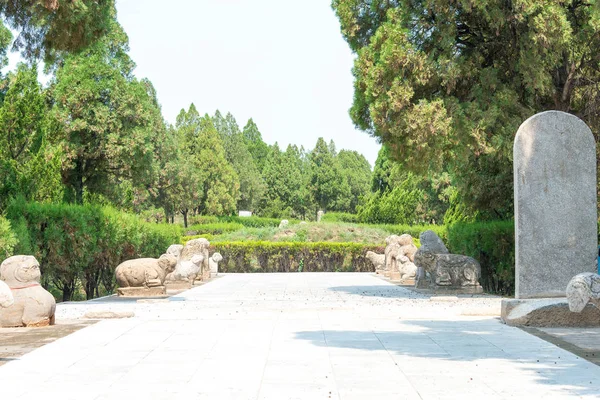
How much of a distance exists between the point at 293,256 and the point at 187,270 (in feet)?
40.7

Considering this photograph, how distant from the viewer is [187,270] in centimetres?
2048

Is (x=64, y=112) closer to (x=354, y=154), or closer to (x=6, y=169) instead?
(x=6, y=169)

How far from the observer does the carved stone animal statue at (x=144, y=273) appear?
54.2ft

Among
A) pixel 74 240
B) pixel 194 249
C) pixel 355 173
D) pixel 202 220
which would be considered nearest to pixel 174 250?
pixel 194 249

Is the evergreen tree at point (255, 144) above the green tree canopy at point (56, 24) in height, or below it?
above

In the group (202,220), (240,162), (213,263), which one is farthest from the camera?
(240,162)

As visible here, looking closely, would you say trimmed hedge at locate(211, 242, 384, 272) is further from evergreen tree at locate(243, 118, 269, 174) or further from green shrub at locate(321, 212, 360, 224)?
evergreen tree at locate(243, 118, 269, 174)

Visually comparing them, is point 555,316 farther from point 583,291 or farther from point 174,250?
point 174,250

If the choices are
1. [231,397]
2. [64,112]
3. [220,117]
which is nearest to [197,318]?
[231,397]

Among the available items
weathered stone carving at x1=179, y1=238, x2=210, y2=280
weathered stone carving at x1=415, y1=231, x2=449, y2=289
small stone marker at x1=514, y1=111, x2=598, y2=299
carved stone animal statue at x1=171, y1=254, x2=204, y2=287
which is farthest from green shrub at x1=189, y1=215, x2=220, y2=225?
small stone marker at x1=514, y1=111, x2=598, y2=299

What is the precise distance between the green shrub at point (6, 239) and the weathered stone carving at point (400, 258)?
40.3 ft

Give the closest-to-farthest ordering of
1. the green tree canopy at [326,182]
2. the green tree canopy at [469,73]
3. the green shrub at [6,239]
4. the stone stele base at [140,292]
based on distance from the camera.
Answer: the green shrub at [6,239], the green tree canopy at [469,73], the stone stele base at [140,292], the green tree canopy at [326,182]

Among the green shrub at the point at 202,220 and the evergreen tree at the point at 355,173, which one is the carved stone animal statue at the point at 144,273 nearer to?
the green shrub at the point at 202,220

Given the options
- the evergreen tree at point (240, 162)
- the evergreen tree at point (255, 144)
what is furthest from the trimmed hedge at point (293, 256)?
the evergreen tree at point (255, 144)
